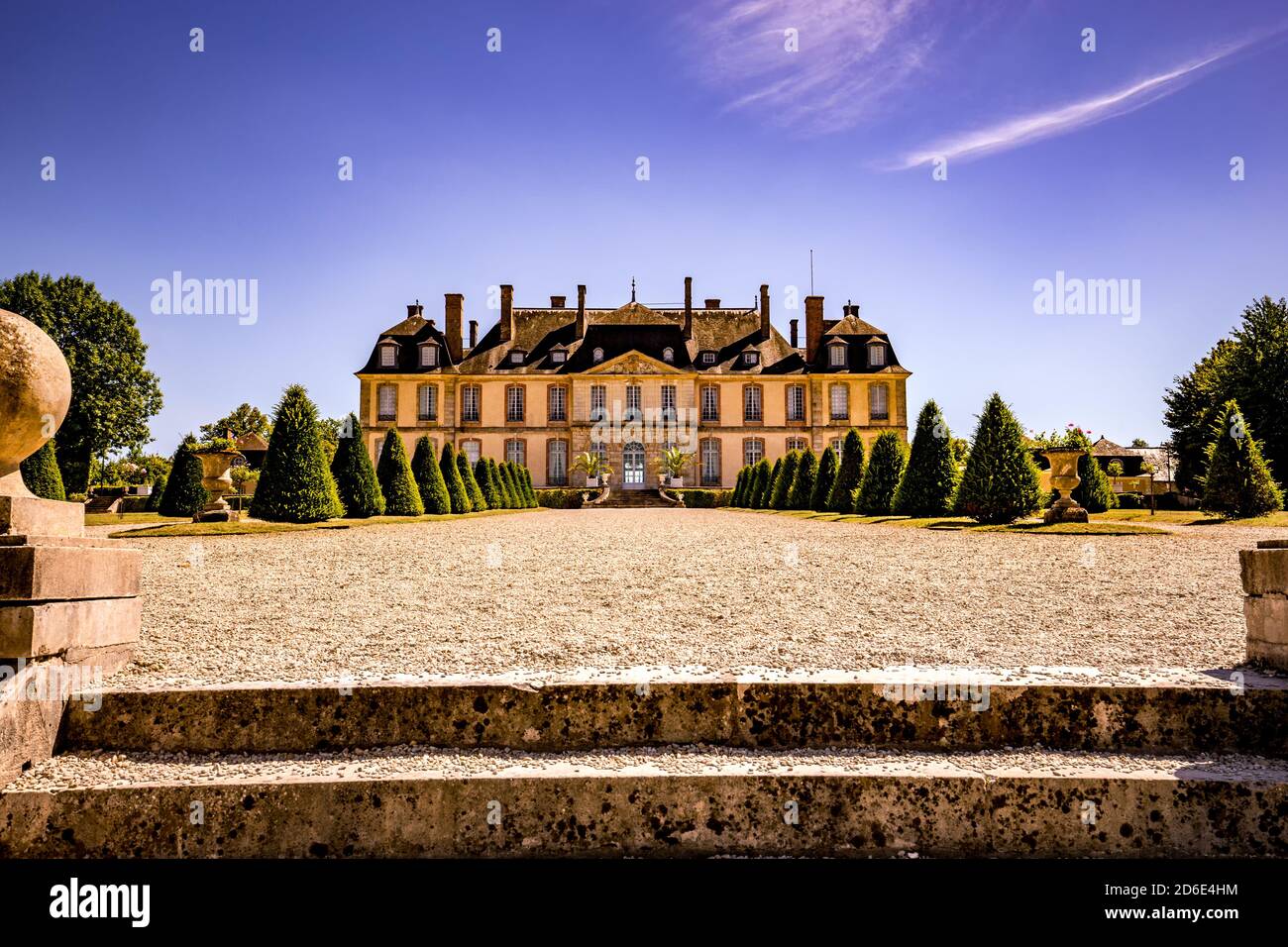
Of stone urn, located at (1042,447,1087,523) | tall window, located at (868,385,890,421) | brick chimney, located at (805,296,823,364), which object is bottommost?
stone urn, located at (1042,447,1087,523)

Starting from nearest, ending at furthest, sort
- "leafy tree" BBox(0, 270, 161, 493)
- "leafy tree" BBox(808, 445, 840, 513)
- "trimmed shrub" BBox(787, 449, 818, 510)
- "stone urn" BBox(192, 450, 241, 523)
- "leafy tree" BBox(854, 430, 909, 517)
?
"stone urn" BBox(192, 450, 241, 523), "leafy tree" BBox(854, 430, 909, 517), "leafy tree" BBox(808, 445, 840, 513), "trimmed shrub" BBox(787, 449, 818, 510), "leafy tree" BBox(0, 270, 161, 493)

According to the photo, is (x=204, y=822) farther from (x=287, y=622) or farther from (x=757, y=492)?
(x=757, y=492)

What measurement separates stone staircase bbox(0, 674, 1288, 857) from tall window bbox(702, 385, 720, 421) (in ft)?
116

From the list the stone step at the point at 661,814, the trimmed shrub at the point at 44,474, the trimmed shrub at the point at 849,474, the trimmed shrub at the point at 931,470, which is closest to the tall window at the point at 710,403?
→ the trimmed shrub at the point at 849,474

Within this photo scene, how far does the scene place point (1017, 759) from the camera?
2.40 metres

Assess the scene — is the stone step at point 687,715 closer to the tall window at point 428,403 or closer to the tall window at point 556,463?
the tall window at point 556,463

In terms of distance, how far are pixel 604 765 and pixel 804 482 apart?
19815mm

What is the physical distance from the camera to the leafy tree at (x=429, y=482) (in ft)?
58.7

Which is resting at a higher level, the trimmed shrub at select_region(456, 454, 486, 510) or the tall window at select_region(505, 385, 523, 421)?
the tall window at select_region(505, 385, 523, 421)

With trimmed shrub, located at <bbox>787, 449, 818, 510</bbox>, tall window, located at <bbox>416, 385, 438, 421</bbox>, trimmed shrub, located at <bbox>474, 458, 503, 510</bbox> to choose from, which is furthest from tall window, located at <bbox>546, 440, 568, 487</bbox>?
trimmed shrub, located at <bbox>787, 449, 818, 510</bbox>

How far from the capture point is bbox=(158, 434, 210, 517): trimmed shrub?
18.5 m
